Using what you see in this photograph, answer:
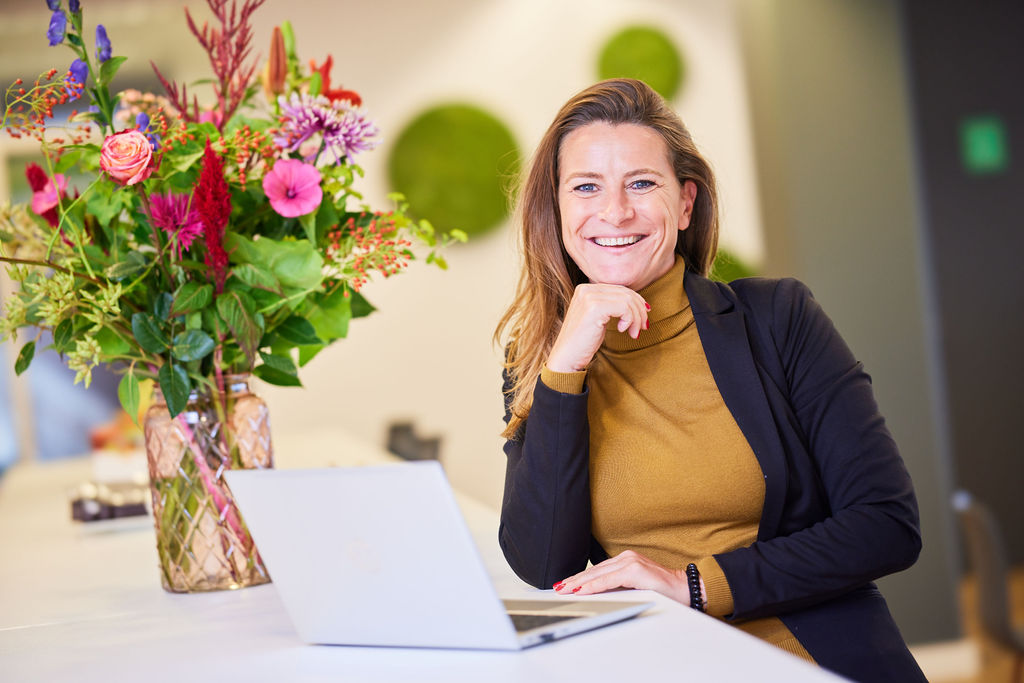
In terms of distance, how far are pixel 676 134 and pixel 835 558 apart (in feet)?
2.29

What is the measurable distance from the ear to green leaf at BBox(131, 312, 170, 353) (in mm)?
831

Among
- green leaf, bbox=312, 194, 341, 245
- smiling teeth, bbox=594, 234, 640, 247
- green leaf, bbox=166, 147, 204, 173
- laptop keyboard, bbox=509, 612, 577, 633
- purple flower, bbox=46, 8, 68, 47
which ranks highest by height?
purple flower, bbox=46, 8, 68, 47

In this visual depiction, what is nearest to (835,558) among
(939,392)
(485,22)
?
(939,392)

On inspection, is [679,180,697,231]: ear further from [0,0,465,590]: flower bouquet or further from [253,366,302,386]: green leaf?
[253,366,302,386]: green leaf

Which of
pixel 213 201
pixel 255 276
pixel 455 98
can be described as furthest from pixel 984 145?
pixel 213 201

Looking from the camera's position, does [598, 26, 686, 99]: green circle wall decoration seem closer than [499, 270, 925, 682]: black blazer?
No

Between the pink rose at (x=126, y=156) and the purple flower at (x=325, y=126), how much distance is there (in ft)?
0.69

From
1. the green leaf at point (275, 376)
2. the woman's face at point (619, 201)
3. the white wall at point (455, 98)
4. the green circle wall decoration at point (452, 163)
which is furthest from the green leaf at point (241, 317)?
the green circle wall decoration at point (452, 163)

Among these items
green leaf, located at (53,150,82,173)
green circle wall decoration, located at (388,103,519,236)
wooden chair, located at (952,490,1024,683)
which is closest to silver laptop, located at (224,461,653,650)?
green leaf, located at (53,150,82,173)

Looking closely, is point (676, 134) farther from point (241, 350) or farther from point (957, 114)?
point (957, 114)

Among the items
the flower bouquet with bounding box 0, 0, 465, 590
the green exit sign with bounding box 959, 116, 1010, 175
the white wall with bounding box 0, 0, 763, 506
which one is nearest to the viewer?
the flower bouquet with bounding box 0, 0, 465, 590

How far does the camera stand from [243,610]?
137 centimetres

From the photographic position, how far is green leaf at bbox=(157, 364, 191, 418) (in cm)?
143

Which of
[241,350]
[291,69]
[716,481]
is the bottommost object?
[716,481]
